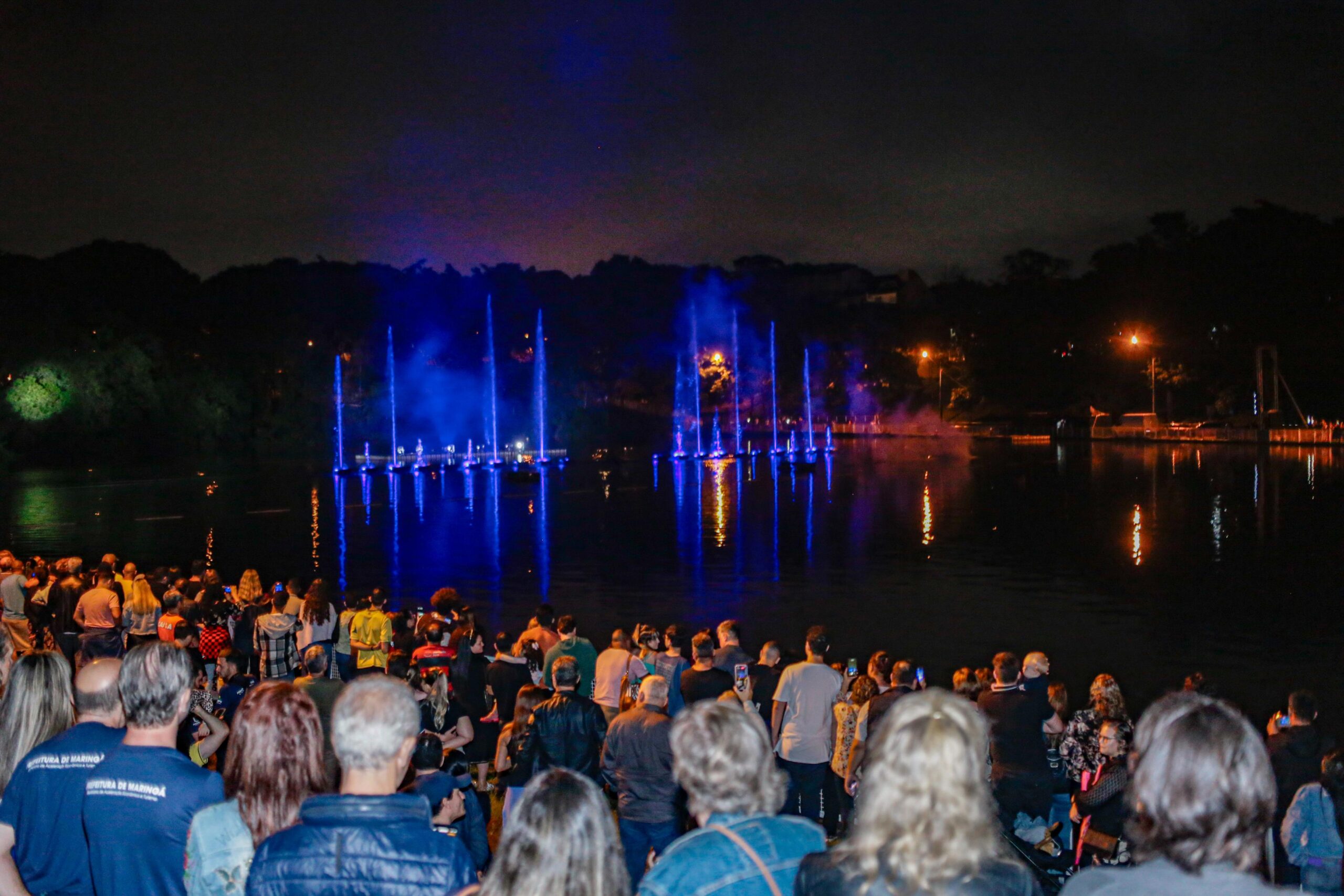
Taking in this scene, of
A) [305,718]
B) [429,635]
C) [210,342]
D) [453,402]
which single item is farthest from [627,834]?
Answer: [453,402]

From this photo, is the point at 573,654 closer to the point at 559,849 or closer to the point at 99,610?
the point at 559,849

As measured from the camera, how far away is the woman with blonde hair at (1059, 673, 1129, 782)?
7.18m

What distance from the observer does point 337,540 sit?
31.8 metres

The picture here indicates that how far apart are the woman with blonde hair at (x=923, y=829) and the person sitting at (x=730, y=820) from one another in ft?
1.33

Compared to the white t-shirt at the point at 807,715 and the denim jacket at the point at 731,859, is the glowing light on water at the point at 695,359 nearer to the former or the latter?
the white t-shirt at the point at 807,715

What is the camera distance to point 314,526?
3547 cm

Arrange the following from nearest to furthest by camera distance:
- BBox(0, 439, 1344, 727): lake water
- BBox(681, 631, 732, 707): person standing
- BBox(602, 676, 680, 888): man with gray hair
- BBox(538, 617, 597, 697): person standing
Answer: BBox(602, 676, 680, 888): man with gray hair < BBox(681, 631, 732, 707): person standing < BBox(538, 617, 597, 697): person standing < BBox(0, 439, 1344, 727): lake water

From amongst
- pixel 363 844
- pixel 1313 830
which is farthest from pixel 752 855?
pixel 1313 830

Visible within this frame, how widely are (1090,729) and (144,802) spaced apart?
18.9 feet

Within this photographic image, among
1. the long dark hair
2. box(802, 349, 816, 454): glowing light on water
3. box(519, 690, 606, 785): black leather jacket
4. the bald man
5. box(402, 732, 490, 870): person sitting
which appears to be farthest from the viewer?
box(802, 349, 816, 454): glowing light on water

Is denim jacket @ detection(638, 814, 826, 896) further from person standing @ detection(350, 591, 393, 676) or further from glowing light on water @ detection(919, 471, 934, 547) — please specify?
glowing light on water @ detection(919, 471, 934, 547)

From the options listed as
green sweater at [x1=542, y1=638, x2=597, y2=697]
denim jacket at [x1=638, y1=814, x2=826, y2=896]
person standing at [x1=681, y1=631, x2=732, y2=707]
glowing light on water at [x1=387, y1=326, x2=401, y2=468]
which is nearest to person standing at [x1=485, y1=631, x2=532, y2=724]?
green sweater at [x1=542, y1=638, x2=597, y2=697]

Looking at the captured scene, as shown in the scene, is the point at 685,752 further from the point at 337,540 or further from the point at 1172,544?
the point at 337,540

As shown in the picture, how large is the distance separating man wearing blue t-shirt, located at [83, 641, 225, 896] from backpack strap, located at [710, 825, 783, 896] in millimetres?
1940
